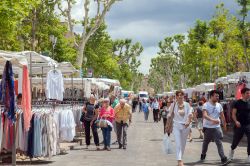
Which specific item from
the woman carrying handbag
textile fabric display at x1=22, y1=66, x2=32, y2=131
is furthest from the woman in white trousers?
textile fabric display at x1=22, y1=66, x2=32, y2=131

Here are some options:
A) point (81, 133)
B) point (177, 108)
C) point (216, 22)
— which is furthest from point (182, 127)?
point (216, 22)

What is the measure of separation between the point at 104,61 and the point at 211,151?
54.3 meters

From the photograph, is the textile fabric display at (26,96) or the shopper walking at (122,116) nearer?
the textile fabric display at (26,96)

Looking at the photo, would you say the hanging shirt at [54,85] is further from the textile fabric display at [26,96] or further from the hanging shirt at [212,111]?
the hanging shirt at [212,111]

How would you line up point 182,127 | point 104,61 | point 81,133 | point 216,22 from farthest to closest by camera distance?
point 104,61 → point 216,22 → point 81,133 → point 182,127

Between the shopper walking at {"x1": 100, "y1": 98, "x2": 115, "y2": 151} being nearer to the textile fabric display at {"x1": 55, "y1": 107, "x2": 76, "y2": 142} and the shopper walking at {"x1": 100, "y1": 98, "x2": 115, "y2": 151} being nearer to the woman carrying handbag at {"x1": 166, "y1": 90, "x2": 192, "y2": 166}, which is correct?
the textile fabric display at {"x1": 55, "y1": 107, "x2": 76, "y2": 142}

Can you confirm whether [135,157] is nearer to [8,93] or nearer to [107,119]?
[107,119]

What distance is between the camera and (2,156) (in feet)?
40.3

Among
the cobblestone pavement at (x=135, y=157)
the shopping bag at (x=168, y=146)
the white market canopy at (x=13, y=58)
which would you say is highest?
the white market canopy at (x=13, y=58)

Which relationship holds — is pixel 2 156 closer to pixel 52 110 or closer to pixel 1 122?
pixel 1 122

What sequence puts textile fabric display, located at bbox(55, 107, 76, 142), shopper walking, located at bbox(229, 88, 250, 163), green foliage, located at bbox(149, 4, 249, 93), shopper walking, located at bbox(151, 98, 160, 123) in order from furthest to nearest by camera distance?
green foliage, located at bbox(149, 4, 249, 93)
shopper walking, located at bbox(151, 98, 160, 123)
textile fabric display, located at bbox(55, 107, 76, 142)
shopper walking, located at bbox(229, 88, 250, 163)

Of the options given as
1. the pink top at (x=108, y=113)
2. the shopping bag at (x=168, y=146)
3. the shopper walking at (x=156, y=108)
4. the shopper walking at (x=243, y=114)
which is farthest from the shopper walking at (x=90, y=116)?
the shopper walking at (x=156, y=108)

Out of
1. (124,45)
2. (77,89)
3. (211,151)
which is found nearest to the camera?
(211,151)

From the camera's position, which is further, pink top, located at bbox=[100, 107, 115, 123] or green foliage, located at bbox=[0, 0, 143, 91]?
green foliage, located at bbox=[0, 0, 143, 91]
